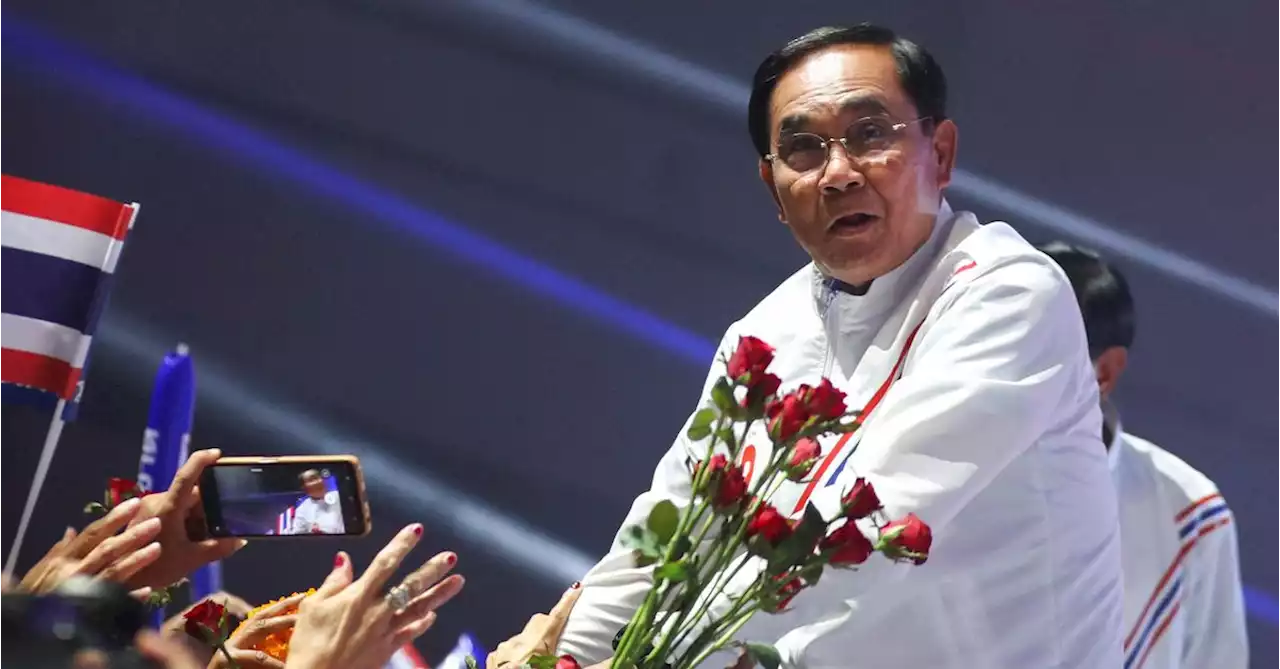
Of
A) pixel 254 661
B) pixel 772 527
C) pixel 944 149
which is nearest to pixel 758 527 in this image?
pixel 772 527

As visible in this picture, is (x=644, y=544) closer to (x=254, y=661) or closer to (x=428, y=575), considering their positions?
(x=428, y=575)

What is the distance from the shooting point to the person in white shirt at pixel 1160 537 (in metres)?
2.44

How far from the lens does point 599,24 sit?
9.69 ft

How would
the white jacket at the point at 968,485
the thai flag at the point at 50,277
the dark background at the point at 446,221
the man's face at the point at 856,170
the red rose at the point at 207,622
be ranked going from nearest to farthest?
1. the red rose at the point at 207,622
2. the white jacket at the point at 968,485
3. the man's face at the point at 856,170
4. the thai flag at the point at 50,277
5. the dark background at the point at 446,221

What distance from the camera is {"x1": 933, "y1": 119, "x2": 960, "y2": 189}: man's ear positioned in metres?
1.72

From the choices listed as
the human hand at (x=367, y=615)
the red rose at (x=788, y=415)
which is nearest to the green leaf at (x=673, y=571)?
the red rose at (x=788, y=415)

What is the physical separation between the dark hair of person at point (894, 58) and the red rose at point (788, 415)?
80cm

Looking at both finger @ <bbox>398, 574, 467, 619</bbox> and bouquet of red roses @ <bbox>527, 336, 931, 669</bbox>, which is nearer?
bouquet of red roses @ <bbox>527, 336, 931, 669</bbox>

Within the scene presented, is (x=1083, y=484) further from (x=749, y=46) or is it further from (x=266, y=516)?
(x=749, y=46)

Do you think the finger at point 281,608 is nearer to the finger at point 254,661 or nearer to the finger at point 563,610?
the finger at point 254,661

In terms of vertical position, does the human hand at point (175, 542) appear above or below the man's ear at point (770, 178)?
below

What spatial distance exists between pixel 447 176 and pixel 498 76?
235mm

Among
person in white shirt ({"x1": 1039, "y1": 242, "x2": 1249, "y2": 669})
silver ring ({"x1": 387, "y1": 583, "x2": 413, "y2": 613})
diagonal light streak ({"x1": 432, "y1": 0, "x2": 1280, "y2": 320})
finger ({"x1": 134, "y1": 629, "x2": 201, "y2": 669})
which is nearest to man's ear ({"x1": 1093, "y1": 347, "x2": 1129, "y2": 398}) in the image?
person in white shirt ({"x1": 1039, "y1": 242, "x2": 1249, "y2": 669})

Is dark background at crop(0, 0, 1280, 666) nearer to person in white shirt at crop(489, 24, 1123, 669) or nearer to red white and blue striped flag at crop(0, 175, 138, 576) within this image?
red white and blue striped flag at crop(0, 175, 138, 576)
